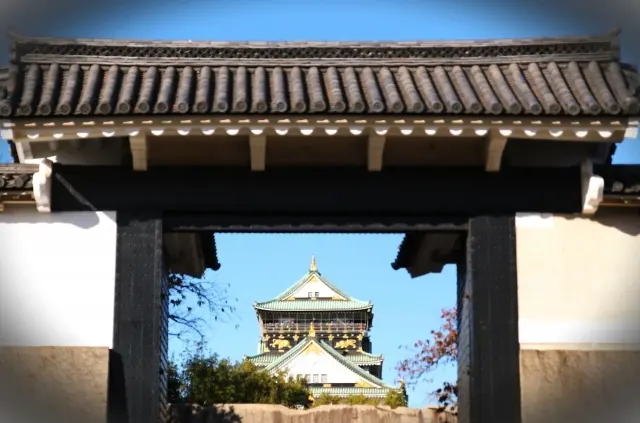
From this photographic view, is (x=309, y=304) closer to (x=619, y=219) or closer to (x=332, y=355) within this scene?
(x=332, y=355)

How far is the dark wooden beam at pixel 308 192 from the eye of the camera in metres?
7.96

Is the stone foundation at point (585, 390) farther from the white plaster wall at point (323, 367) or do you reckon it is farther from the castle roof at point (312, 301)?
the castle roof at point (312, 301)

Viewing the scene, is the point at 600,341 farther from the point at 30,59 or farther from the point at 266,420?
the point at 30,59

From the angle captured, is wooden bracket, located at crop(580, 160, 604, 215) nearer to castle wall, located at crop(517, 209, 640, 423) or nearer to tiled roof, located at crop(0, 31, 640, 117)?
castle wall, located at crop(517, 209, 640, 423)

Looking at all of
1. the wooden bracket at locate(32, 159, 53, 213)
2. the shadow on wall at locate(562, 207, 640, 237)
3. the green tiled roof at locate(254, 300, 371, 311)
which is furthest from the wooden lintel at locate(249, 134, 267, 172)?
the green tiled roof at locate(254, 300, 371, 311)

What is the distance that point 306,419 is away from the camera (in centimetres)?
983

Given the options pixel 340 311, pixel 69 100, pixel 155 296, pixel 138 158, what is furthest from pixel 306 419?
pixel 340 311

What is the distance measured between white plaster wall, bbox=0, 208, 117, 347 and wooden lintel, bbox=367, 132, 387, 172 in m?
1.90

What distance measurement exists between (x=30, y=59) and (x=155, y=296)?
1.99 m

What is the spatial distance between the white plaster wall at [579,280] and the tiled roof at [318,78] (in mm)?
944

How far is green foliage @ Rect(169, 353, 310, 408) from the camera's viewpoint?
15359 millimetres

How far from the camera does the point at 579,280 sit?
7.92 metres

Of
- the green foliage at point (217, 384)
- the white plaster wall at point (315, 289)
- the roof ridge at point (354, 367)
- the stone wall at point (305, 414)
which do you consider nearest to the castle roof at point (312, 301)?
the white plaster wall at point (315, 289)

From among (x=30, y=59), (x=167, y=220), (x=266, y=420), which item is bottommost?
(x=266, y=420)
